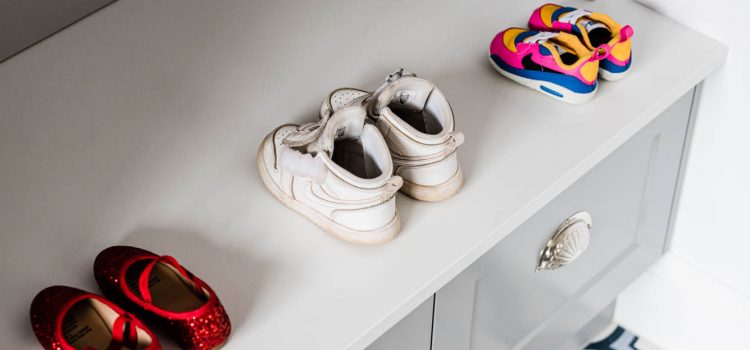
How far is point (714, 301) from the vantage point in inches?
59.6

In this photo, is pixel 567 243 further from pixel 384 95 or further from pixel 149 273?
pixel 149 273

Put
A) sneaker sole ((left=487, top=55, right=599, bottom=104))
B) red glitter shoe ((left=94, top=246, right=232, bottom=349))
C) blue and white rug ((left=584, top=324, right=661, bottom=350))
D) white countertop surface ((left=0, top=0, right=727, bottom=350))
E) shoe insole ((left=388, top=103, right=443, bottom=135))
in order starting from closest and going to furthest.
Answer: red glitter shoe ((left=94, top=246, right=232, bottom=349)) → white countertop surface ((left=0, top=0, right=727, bottom=350)) → shoe insole ((left=388, top=103, right=443, bottom=135)) → sneaker sole ((left=487, top=55, right=599, bottom=104)) → blue and white rug ((left=584, top=324, right=661, bottom=350))

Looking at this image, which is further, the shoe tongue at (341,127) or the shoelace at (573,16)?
the shoelace at (573,16)

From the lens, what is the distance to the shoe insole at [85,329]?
0.98m

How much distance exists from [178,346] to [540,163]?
0.48m

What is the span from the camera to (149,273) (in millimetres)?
1007

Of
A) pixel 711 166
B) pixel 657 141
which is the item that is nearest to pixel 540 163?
pixel 657 141

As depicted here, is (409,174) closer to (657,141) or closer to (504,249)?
(504,249)

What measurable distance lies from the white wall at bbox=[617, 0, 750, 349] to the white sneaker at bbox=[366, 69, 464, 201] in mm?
405

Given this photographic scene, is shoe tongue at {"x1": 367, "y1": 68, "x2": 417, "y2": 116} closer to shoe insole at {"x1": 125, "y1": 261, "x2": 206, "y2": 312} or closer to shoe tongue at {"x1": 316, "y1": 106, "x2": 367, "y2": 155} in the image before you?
shoe tongue at {"x1": 316, "y1": 106, "x2": 367, "y2": 155}

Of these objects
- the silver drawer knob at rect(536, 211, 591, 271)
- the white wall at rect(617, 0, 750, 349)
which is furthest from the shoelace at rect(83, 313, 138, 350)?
the white wall at rect(617, 0, 750, 349)

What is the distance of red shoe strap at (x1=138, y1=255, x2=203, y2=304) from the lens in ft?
3.19

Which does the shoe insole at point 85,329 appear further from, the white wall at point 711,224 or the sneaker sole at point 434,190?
the white wall at point 711,224

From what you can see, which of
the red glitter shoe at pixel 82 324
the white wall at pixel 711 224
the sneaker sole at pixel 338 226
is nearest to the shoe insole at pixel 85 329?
the red glitter shoe at pixel 82 324
